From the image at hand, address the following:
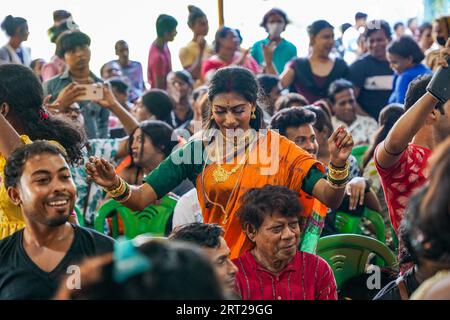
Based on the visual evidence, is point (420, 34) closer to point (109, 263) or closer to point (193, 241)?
point (193, 241)

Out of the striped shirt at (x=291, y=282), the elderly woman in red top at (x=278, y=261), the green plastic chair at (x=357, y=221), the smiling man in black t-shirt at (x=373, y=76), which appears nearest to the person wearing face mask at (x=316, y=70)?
the smiling man in black t-shirt at (x=373, y=76)

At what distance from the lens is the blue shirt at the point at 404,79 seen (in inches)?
268

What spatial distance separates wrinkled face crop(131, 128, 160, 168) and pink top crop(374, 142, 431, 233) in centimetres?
200

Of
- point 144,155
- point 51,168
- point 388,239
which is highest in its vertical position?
point 51,168

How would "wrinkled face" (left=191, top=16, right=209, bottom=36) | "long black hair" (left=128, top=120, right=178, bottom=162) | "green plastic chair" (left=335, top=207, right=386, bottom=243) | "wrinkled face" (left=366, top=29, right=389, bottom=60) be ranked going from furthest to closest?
"wrinkled face" (left=191, top=16, right=209, bottom=36), "wrinkled face" (left=366, top=29, right=389, bottom=60), "long black hair" (left=128, top=120, right=178, bottom=162), "green plastic chair" (left=335, top=207, right=386, bottom=243)

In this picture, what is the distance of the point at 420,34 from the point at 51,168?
22.5 feet

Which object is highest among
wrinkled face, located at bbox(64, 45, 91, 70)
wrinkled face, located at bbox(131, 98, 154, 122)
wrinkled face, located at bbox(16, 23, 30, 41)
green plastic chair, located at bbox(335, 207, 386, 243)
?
wrinkled face, located at bbox(16, 23, 30, 41)

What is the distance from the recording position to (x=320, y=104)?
629cm

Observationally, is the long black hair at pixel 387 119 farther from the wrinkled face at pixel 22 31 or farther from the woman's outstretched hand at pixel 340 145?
the wrinkled face at pixel 22 31

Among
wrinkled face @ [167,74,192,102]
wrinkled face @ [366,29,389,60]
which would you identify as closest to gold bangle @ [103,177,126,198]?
wrinkled face @ [167,74,192,102]

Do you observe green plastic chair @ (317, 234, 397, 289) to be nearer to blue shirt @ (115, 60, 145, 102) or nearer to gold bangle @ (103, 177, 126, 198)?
gold bangle @ (103, 177, 126, 198)

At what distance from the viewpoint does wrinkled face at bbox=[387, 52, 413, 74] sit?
7.00 meters

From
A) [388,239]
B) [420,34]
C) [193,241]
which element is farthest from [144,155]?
[420,34]

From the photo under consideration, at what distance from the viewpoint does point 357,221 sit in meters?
5.36
